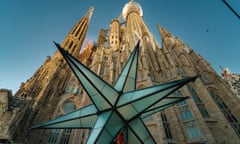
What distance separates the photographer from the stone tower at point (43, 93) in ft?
43.3

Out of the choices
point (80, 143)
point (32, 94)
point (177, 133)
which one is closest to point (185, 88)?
point (177, 133)

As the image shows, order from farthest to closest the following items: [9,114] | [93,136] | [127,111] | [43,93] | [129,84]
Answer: [43,93] < [9,114] < [129,84] < [127,111] < [93,136]

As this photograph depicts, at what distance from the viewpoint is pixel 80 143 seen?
12422mm

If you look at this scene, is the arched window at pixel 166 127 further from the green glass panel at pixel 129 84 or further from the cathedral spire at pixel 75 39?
the cathedral spire at pixel 75 39

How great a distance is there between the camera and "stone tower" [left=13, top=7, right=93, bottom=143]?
520 inches

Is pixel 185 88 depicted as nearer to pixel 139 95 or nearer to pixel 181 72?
pixel 181 72

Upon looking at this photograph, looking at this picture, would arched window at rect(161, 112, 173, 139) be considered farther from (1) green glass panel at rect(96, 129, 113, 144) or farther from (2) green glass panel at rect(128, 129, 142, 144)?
(1) green glass panel at rect(96, 129, 113, 144)

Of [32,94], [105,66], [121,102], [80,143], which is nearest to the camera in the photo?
[121,102]

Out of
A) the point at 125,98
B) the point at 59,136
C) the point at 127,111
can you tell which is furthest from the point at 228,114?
→ the point at 59,136

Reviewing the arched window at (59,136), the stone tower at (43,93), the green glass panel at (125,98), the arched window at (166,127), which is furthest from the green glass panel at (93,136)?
the arched window at (59,136)

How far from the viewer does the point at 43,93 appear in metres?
16.4

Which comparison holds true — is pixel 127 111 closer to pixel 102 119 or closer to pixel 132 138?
pixel 102 119

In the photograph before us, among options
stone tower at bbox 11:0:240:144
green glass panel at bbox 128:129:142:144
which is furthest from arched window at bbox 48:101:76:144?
green glass panel at bbox 128:129:142:144

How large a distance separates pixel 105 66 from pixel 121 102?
17155 millimetres
